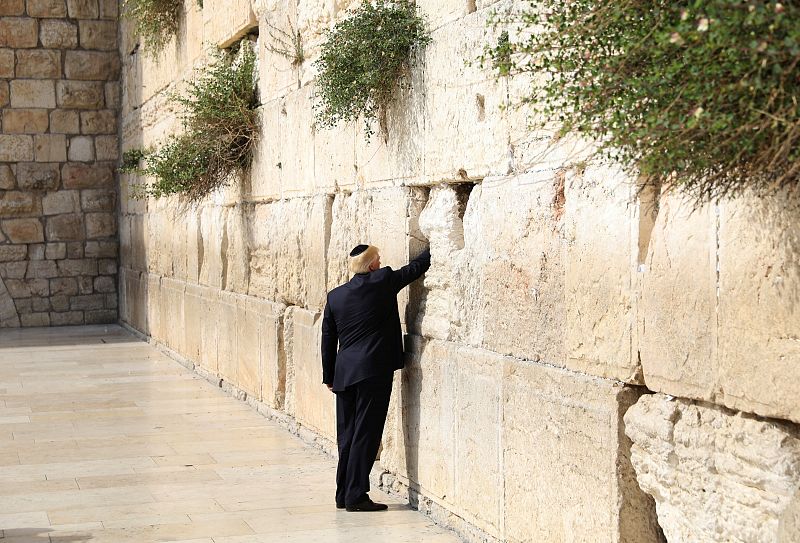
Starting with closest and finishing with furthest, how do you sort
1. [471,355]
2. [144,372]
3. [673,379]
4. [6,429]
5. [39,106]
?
[673,379] < [471,355] < [6,429] < [144,372] < [39,106]

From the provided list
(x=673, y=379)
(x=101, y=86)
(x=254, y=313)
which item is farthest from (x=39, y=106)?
(x=673, y=379)

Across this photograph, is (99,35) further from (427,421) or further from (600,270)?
(600,270)

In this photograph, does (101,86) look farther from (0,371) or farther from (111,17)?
(0,371)

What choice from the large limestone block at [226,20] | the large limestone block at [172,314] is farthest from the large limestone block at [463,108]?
the large limestone block at [172,314]

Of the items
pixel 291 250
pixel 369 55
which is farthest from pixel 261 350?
pixel 369 55

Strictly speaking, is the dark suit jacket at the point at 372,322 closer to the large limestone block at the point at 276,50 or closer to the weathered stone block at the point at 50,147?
the large limestone block at the point at 276,50

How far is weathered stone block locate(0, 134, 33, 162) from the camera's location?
17127 mm

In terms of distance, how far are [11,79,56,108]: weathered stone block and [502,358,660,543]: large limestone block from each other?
45.8ft

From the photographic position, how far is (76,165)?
17625 millimetres

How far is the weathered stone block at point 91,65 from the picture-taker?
1750 cm

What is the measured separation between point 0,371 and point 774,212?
10.5m

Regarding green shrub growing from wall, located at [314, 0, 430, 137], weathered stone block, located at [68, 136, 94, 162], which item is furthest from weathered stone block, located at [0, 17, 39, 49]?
green shrub growing from wall, located at [314, 0, 430, 137]

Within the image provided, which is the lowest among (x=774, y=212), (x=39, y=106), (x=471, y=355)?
(x=471, y=355)

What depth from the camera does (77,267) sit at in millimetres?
17531
